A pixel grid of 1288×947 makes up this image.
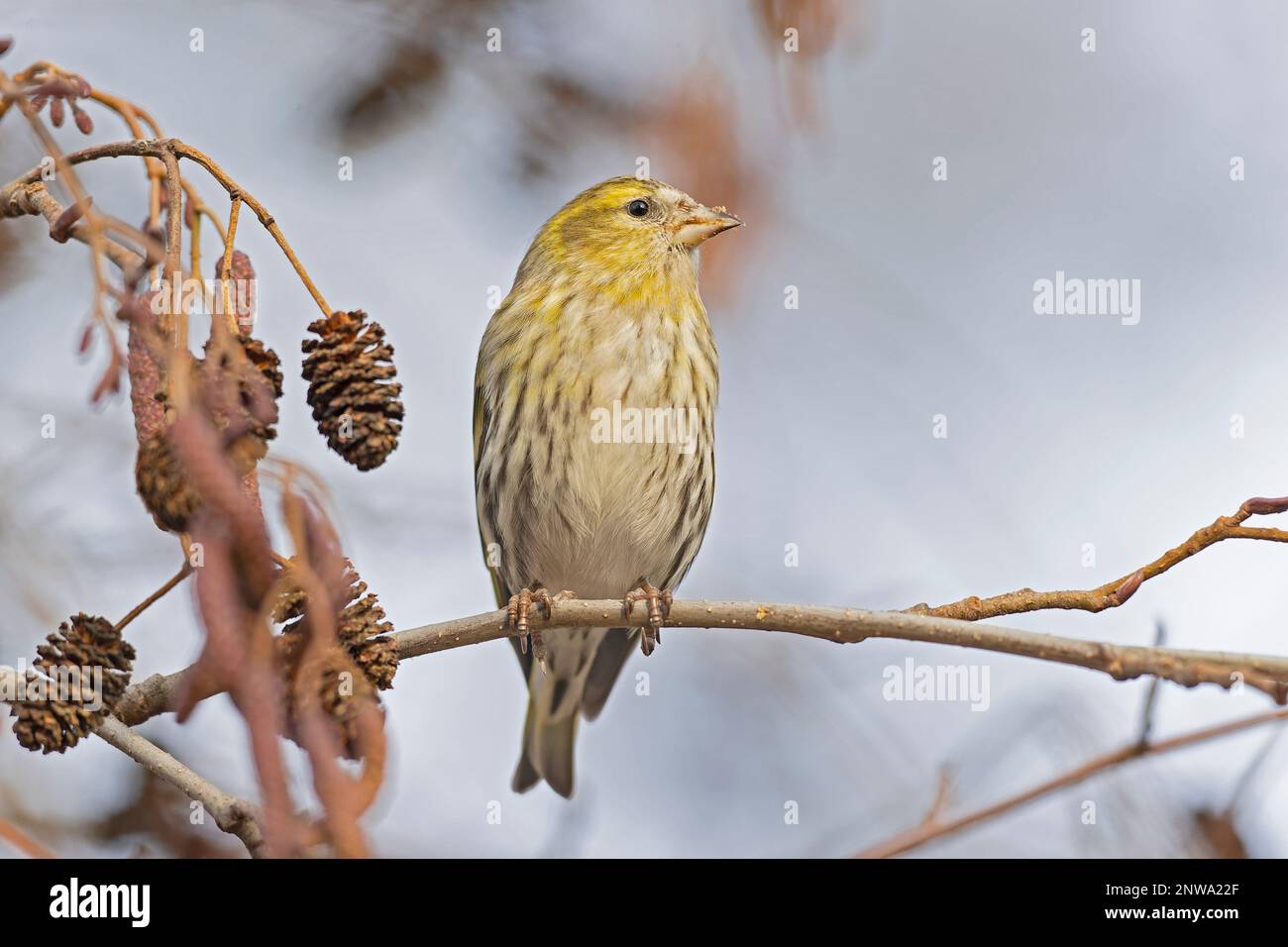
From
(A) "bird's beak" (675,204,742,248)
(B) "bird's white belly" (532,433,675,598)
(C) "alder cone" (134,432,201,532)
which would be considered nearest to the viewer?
(C) "alder cone" (134,432,201,532)

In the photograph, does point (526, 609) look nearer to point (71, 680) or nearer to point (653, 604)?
point (653, 604)

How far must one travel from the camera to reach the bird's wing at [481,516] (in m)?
4.69

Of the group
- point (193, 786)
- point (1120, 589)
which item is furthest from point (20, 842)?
point (1120, 589)

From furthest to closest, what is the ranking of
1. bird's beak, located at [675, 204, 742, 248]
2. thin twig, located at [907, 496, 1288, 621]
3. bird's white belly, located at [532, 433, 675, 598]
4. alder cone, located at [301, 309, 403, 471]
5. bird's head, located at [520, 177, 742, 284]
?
bird's head, located at [520, 177, 742, 284]
bird's beak, located at [675, 204, 742, 248]
bird's white belly, located at [532, 433, 675, 598]
thin twig, located at [907, 496, 1288, 621]
alder cone, located at [301, 309, 403, 471]

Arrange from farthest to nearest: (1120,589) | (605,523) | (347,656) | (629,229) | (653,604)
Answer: (629,229) → (605,523) → (653,604) → (1120,589) → (347,656)

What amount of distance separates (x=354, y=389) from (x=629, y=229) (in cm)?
294

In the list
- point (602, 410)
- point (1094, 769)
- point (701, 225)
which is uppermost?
point (701, 225)

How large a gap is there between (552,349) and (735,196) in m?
0.82

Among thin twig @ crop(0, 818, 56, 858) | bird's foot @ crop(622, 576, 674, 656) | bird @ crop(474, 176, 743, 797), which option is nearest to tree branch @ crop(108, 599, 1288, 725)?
bird's foot @ crop(622, 576, 674, 656)

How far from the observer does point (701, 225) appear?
4652 millimetres

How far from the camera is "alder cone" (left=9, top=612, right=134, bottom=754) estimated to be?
198 centimetres

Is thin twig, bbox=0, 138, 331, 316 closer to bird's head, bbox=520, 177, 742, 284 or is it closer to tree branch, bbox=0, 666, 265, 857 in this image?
tree branch, bbox=0, 666, 265, 857

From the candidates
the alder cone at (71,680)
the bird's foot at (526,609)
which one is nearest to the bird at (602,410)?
the bird's foot at (526,609)

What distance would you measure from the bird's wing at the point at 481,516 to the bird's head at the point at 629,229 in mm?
582
